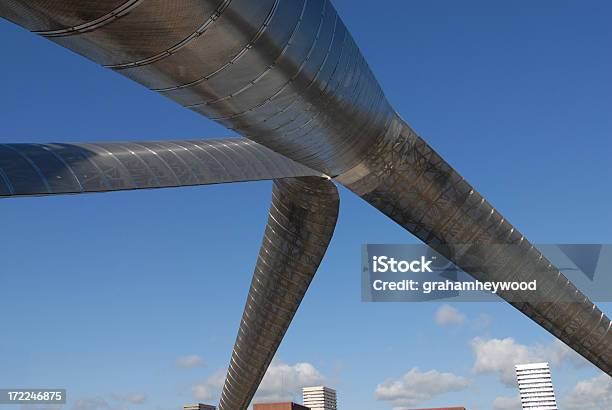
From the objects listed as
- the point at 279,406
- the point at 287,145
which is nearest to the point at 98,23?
the point at 287,145

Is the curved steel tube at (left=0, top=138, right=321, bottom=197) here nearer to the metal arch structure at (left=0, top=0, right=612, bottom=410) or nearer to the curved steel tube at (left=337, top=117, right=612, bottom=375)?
the metal arch structure at (left=0, top=0, right=612, bottom=410)

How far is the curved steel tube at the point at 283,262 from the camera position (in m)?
35.7

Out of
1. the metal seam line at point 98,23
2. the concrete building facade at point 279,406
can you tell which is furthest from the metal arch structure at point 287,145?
the concrete building facade at point 279,406

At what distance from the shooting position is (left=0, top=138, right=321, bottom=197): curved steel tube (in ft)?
72.5

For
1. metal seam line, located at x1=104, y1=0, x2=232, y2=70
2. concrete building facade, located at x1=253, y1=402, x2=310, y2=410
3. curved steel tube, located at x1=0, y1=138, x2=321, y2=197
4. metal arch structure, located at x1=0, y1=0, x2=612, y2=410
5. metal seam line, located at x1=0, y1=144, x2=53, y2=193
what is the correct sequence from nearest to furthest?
1. metal arch structure, located at x1=0, y1=0, x2=612, y2=410
2. metal seam line, located at x1=104, y1=0, x2=232, y2=70
3. metal seam line, located at x1=0, y1=144, x2=53, y2=193
4. curved steel tube, located at x1=0, y1=138, x2=321, y2=197
5. concrete building facade, located at x1=253, y1=402, x2=310, y2=410

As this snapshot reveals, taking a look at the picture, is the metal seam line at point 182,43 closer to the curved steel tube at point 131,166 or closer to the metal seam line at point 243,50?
the metal seam line at point 243,50

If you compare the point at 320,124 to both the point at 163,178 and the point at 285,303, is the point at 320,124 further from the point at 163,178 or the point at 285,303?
the point at 285,303

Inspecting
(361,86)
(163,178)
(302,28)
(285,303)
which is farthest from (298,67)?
(285,303)

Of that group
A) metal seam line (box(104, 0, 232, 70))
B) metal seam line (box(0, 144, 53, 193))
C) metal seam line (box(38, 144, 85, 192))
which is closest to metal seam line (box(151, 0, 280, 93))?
metal seam line (box(104, 0, 232, 70))

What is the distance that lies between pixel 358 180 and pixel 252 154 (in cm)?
640

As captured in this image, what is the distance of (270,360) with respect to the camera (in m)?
46.2

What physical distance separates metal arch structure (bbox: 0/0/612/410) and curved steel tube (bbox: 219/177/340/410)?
102 millimetres

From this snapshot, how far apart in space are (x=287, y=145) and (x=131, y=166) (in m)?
10.7

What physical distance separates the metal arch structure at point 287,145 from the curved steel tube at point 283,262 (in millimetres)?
102
